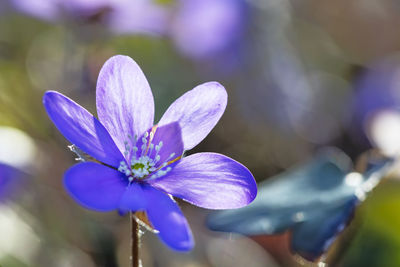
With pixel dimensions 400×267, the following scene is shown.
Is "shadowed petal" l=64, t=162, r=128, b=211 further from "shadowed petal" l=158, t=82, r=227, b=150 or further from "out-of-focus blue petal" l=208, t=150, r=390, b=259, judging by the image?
"out-of-focus blue petal" l=208, t=150, r=390, b=259

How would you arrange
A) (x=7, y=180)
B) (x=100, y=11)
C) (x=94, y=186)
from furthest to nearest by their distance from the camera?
(x=100, y=11) → (x=7, y=180) → (x=94, y=186)

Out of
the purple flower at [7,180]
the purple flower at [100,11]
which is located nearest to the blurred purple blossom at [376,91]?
the purple flower at [100,11]

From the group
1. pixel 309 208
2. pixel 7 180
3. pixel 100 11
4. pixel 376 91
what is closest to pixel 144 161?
pixel 309 208

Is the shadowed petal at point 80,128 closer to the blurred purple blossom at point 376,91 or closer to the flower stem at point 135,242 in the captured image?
the flower stem at point 135,242

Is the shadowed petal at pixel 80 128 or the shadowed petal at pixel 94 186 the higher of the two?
the shadowed petal at pixel 80 128

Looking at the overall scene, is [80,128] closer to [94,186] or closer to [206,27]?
[94,186]

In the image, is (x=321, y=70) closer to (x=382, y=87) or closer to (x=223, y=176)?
(x=382, y=87)

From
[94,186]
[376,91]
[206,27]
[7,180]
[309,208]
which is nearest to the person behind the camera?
[94,186]
